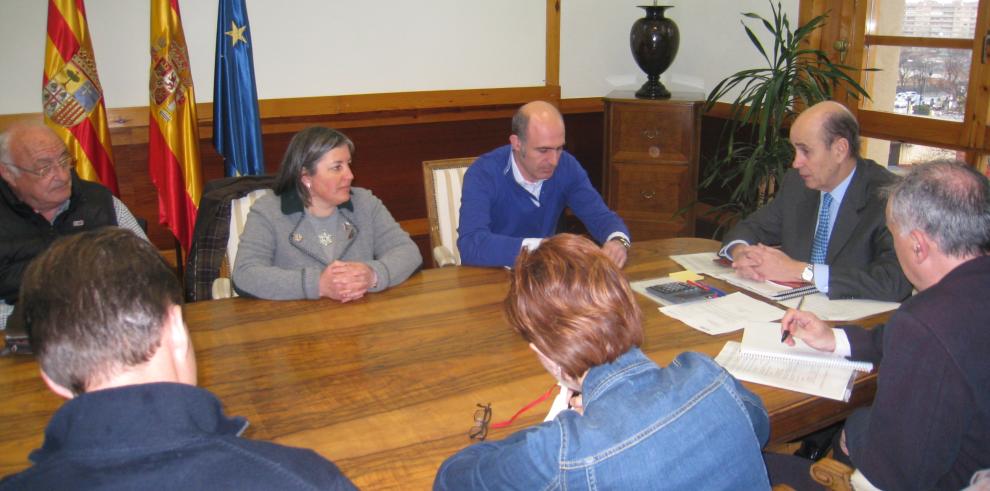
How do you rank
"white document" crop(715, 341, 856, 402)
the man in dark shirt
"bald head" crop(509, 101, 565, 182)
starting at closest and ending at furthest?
1. the man in dark shirt
2. "white document" crop(715, 341, 856, 402)
3. "bald head" crop(509, 101, 565, 182)

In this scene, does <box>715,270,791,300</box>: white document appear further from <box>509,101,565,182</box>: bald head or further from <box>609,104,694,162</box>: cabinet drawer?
<box>609,104,694,162</box>: cabinet drawer

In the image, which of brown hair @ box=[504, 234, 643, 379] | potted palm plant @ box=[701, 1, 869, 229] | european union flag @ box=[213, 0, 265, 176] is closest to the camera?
brown hair @ box=[504, 234, 643, 379]

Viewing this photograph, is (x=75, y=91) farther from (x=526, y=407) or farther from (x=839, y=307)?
(x=839, y=307)

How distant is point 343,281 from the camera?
2.12 metres

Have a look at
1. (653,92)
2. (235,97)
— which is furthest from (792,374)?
(653,92)

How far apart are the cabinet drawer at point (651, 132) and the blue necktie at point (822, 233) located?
1.92 meters

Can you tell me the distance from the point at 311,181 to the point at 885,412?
1.75m

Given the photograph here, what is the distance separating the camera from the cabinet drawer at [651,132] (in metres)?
4.38

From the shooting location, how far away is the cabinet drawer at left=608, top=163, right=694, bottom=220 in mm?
4449

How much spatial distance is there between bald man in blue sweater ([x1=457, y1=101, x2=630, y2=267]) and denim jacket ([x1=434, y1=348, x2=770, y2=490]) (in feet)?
4.68

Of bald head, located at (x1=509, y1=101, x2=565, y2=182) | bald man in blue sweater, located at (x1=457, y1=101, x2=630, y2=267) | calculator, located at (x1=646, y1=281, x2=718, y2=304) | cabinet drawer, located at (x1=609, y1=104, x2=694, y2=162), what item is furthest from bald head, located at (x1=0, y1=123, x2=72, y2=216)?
cabinet drawer, located at (x1=609, y1=104, x2=694, y2=162)

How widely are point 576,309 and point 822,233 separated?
5.52ft

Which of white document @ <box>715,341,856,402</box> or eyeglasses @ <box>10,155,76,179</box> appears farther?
eyeglasses @ <box>10,155,76,179</box>

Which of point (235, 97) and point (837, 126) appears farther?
point (235, 97)
